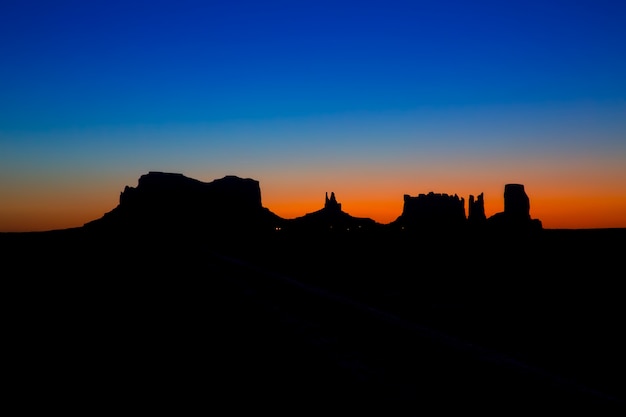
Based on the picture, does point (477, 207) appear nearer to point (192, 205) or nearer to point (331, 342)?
point (192, 205)

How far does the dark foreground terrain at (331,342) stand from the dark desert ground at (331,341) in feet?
0.08

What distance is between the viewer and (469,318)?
275 inches

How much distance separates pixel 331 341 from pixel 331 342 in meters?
0.05

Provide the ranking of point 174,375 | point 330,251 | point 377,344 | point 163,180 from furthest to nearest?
point 163,180, point 330,251, point 377,344, point 174,375

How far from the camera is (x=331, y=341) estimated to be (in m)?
6.02

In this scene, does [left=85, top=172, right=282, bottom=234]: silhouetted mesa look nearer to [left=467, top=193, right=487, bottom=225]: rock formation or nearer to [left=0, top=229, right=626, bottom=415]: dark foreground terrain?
[left=0, top=229, right=626, bottom=415]: dark foreground terrain

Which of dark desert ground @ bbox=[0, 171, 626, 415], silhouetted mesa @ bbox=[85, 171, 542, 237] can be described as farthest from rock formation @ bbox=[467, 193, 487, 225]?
dark desert ground @ bbox=[0, 171, 626, 415]

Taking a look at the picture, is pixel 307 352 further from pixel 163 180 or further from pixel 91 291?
pixel 163 180

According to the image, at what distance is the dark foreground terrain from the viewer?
3.91 metres

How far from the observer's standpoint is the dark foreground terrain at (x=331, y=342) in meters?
3.91

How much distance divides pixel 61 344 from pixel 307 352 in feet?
11.5

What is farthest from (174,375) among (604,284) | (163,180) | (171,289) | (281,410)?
(163,180)

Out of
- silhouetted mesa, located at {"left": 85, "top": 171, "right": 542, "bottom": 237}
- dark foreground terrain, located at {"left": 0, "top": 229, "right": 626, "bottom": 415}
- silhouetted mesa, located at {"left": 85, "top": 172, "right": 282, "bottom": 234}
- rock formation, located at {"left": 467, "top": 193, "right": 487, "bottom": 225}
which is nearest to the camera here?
dark foreground terrain, located at {"left": 0, "top": 229, "right": 626, "bottom": 415}

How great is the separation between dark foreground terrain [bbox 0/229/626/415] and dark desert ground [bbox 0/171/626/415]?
0.02 meters
